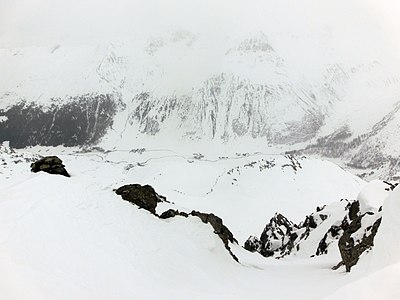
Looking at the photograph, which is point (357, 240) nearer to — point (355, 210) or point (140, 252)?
point (355, 210)

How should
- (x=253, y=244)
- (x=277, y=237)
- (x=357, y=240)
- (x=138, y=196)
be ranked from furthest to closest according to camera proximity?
(x=253, y=244), (x=277, y=237), (x=138, y=196), (x=357, y=240)

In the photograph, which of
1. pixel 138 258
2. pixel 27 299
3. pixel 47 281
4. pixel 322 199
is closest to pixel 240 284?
pixel 138 258

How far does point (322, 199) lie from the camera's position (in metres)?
83.8

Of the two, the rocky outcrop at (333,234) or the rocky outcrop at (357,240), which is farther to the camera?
the rocky outcrop at (333,234)

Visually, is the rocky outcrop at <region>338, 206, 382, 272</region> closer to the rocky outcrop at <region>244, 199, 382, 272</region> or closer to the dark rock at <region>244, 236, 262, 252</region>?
the rocky outcrop at <region>244, 199, 382, 272</region>

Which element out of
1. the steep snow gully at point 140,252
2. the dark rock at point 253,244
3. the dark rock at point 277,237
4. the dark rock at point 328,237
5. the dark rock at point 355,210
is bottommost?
the dark rock at point 253,244

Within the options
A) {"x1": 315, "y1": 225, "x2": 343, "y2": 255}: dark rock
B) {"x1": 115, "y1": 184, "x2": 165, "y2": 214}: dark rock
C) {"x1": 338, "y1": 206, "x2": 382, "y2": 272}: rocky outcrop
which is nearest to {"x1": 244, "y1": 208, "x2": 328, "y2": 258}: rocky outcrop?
{"x1": 315, "y1": 225, "x2": 343, "y2": 255}: dark rock

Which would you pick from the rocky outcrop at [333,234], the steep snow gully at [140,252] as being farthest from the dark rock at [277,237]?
Result: the steep snow gully at [140,252]

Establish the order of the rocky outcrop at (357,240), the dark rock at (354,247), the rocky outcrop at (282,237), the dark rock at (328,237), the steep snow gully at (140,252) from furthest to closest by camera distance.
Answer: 1. the rocky outcrop at (282,237)
2. the dark rock at (328,237)
3. the rocky outcrop at (357,240)
4. the dark rock at (354,247)
5. the steep snow gully at (140,252)

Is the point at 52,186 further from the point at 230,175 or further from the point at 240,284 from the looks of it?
the point at 230,175

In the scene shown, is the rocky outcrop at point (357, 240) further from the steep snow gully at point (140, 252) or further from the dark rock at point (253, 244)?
the dark rock at point (253, 244)

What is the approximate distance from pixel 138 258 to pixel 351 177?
94.4 m

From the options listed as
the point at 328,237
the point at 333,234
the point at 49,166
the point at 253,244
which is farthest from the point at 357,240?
the point at 253,244

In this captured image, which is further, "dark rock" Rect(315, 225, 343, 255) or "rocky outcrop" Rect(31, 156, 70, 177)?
"dark rock" Rect(315, 225, 343, 255)
